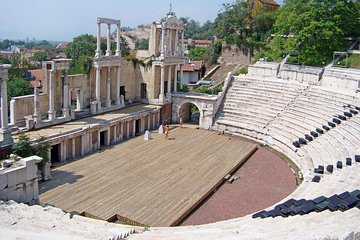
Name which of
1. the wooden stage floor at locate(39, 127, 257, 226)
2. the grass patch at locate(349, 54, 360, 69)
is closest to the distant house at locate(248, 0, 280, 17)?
the grass patch at locate(349, 54, 360, 69)

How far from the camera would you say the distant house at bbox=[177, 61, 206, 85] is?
145 ft

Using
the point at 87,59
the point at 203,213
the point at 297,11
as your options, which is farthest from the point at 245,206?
the point at 297,11

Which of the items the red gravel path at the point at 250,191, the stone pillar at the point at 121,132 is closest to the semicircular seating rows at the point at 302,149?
the red gravel path at the point at 250,191

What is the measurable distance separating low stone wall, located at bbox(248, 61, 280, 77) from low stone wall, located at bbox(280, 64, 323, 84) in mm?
622

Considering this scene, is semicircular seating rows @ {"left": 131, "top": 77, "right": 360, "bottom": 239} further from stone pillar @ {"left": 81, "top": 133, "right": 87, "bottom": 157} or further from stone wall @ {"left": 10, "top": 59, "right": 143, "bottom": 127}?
stone pillar @ {"left": 81, "top": 133, "right": 87, "bottom": 157}

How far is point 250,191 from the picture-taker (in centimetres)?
1792

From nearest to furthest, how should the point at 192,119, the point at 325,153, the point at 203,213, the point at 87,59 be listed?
1. the point at 203,213
2. the point at 325,153
3. the point at 87,59
4. the point at 192,119

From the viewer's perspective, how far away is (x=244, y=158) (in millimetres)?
22344

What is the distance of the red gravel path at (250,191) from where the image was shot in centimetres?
1561

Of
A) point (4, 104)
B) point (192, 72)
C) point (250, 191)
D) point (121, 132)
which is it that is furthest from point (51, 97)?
point (192, 72)

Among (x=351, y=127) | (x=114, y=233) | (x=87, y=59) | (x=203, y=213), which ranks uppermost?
(x=87, y=59)

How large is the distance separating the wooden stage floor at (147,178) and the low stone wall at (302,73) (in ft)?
25.5

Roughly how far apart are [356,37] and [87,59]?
23392mm

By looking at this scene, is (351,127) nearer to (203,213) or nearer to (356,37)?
(203,213)
